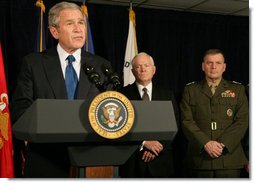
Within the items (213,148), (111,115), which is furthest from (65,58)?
(213,148)

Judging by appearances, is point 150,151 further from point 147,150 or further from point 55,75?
point 55,75

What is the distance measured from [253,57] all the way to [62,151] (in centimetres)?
105

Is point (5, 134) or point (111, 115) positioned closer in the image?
point (111, 115)

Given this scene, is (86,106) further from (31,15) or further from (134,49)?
(31,15)

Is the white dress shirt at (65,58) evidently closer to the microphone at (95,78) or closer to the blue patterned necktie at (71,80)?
the blue patterned necktie at (71,80)

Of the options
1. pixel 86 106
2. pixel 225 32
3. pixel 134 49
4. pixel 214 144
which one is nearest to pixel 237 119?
pixel 214 144

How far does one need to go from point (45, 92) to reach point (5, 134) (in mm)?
1533

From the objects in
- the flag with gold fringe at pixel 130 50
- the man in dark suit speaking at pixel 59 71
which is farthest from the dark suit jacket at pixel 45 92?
the flag with gold fringe at pixel 130 50

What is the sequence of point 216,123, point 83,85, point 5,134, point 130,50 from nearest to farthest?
point 83,85 → point 216,123 → point 5,134 → point 130,50

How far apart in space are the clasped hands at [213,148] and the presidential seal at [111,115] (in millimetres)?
1449

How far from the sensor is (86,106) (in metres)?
1.06

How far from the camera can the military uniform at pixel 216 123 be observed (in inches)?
95.2

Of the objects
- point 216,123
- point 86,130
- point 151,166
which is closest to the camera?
point 86,130

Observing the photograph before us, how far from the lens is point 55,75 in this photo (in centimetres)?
133
